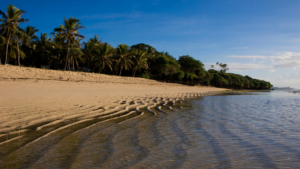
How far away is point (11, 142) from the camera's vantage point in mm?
3254

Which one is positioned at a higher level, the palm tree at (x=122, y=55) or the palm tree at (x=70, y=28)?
the palm tree at (x=70, y=28)

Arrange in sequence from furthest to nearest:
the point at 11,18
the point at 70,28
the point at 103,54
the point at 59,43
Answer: the point at 103,54
the point at 59,43
the point at 70,28
the point at 11,18

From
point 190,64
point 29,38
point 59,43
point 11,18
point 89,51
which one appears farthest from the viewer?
point 190,64

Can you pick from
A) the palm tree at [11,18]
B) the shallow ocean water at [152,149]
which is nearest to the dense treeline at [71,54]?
the palm tree at [11,18]

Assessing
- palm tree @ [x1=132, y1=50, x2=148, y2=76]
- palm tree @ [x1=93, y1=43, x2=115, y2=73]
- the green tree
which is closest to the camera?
palm tree @ [x1=93, y1=43, x2=115, y2=73]

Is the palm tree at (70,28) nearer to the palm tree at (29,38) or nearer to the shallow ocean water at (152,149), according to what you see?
the palm tree at (29,38)

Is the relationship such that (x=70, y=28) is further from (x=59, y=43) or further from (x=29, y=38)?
(x=29, y=38)

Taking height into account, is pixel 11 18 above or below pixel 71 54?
above

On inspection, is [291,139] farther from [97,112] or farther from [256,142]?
[97,112]

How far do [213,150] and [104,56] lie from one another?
106 feet

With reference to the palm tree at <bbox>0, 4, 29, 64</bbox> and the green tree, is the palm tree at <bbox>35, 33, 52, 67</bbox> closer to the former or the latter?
the palm tree at <bbox>0, 4, 29, 64</bbox>

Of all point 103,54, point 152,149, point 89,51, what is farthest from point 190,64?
point 152,149

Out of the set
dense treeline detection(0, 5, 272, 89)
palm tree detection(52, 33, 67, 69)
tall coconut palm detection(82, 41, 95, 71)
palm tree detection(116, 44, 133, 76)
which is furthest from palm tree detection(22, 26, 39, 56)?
palm tree detection(116, 44, 133, 76)

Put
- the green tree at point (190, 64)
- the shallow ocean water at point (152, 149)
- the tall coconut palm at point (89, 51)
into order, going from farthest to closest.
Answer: the green tree at point (190, 64) < the tall coconut palm at point (89, 51) < the shallow ocean water at point (152, 149)
